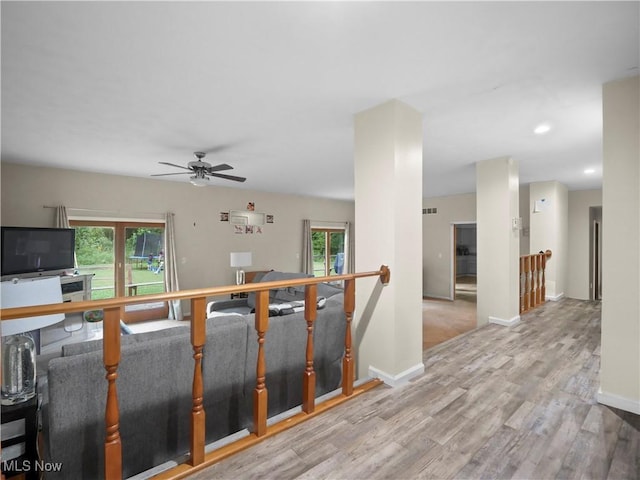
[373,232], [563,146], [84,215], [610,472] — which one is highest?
[563,146]

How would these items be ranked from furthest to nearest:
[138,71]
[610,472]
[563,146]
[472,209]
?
1. [472,209]
2. [563,146]
3. [138,71]
4. [610,472]

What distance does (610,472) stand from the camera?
62.9 inches

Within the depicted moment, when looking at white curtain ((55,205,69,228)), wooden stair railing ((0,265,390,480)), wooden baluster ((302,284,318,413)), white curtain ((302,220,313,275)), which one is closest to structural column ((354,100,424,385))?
wooden stair railing ((0,265,390,480))

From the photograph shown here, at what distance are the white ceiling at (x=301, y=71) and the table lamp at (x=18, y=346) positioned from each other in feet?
4.51

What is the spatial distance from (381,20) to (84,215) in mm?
5657

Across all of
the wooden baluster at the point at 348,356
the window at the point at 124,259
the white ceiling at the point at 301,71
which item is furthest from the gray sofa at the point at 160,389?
the window at the point at 124,259

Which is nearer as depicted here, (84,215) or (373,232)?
(373,232)

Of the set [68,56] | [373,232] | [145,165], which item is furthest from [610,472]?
[145,165]

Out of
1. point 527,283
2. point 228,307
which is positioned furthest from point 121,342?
point 527,283

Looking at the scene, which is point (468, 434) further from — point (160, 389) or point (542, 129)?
point (542, 129)

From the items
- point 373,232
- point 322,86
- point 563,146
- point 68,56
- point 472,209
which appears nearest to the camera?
point 68,56

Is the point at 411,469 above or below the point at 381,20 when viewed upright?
below

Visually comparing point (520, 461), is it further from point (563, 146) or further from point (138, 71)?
point (563, 146)

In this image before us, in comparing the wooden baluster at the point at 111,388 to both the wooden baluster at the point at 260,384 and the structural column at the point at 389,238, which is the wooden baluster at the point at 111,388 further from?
the structural column at the point at 389,238
